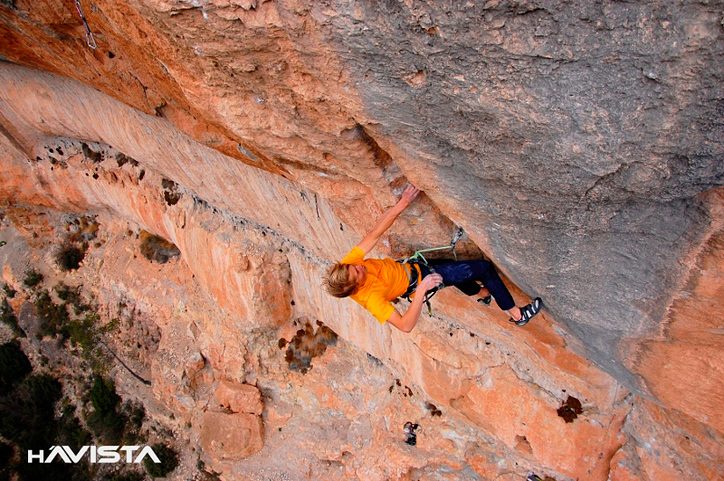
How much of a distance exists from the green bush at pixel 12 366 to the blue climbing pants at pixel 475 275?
13.9 metres

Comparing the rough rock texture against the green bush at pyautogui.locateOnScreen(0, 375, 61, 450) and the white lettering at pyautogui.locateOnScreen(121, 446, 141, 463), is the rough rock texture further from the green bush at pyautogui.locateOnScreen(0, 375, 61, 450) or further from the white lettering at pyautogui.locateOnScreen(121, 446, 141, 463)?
the green bush at pyautogui.locateOnScreen(0, 375, 61, 450)

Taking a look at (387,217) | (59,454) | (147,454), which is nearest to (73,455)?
(59,454)

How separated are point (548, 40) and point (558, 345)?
3280 millimetres

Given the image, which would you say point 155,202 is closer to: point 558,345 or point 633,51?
point 558,345

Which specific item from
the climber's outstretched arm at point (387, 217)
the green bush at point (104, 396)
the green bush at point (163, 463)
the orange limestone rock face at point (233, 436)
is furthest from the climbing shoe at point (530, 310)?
the green bush at point (104, 396)

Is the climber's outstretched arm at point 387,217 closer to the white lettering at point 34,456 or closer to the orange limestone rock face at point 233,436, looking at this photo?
the orange limestone rock face at point 233,436

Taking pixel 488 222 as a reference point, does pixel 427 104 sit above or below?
above

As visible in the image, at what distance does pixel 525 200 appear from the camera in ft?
8.49

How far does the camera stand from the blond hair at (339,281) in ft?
9.95

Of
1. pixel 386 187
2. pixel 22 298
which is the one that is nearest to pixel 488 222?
pixel 386 187

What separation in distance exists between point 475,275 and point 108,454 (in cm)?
1253

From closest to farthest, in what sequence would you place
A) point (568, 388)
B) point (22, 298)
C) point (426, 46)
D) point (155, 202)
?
point (426, 46) → point (568, 388) → point (155, 202) → point (22, 298)

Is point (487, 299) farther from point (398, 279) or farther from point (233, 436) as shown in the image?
point (233, 436)

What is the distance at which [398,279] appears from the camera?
3.48m
